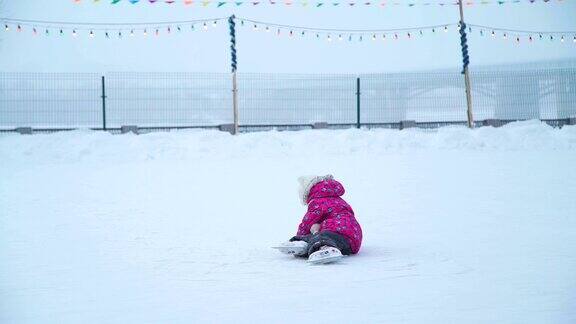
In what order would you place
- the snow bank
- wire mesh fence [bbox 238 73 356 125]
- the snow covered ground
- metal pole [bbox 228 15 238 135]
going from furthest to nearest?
metal pole [bbox 228 15 238 135], wire mesh fence [bbox 238 73 356 125], the snow bank, the snow covered ground

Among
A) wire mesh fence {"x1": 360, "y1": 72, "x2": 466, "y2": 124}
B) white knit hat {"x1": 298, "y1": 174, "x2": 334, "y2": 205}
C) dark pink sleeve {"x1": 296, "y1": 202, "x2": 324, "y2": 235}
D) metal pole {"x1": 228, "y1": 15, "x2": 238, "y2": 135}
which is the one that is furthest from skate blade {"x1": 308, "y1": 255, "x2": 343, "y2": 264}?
wire mesh fence {"x1": 360, "y1": 72, "x2": 466, "y2": 124}

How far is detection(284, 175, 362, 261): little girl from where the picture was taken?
181 inches

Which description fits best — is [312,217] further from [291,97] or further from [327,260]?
[291,97]

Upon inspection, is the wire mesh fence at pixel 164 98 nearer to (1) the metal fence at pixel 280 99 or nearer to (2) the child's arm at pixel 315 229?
(1) the metal fence at pixel 280 99

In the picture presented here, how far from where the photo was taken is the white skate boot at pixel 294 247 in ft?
15.3

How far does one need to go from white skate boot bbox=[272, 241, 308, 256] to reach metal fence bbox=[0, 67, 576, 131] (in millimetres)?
12473

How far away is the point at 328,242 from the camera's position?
4.58m

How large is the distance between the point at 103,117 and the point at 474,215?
12336 millimetres

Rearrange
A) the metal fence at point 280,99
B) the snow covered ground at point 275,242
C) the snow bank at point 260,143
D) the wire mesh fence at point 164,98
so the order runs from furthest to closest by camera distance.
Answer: the wire mesh fence at point 164,98 → the metal fence at point 280,99 → the snow bank at point 260,143 → the snow covered ground at point 275,242

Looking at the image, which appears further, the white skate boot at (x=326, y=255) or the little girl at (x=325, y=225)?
the little girl at (x=325, y=225)

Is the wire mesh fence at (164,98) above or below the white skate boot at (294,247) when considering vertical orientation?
above

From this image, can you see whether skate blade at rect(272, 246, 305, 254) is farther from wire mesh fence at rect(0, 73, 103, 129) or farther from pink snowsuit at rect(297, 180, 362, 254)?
wire mesh fence at rect(0, 73, 103, 129)

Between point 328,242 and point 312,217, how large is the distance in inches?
17.3

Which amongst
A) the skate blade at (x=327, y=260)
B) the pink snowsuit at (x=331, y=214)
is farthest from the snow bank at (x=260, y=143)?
the skate blade at (x=327, y=260)
